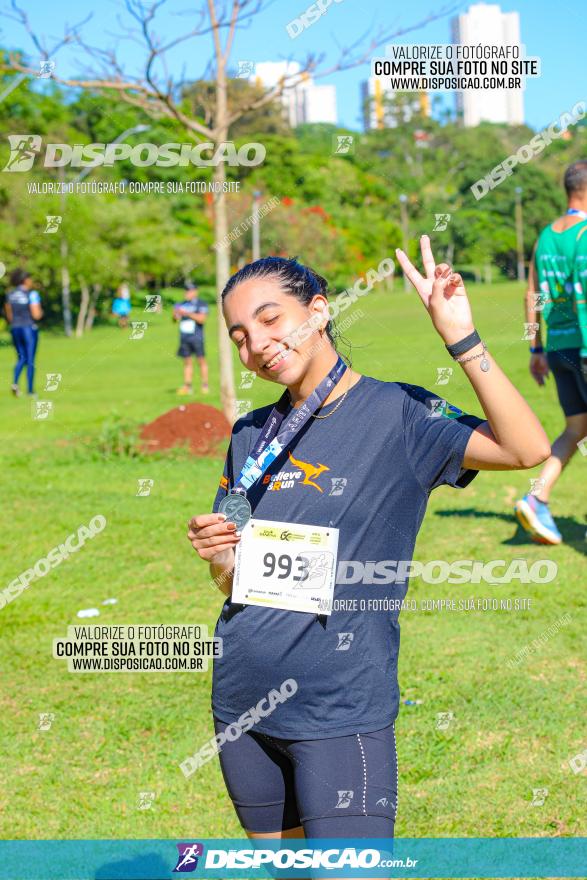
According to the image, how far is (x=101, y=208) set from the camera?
4294 cm

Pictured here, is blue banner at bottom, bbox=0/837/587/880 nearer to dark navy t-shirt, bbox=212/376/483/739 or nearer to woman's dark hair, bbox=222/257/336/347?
dark navy t-shirt, bbox=212/376/483/739

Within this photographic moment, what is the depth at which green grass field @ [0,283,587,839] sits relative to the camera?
418 cm

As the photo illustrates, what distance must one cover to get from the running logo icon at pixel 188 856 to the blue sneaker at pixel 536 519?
13.8ft

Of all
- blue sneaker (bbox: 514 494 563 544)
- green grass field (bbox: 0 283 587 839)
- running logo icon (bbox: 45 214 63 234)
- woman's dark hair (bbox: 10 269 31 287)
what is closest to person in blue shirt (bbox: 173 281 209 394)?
woman's dark hair (bbox: 10 269 31 287)

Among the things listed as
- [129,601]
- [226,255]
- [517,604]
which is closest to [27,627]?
[129,601]

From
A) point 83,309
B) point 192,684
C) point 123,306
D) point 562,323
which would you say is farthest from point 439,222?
point 83,309

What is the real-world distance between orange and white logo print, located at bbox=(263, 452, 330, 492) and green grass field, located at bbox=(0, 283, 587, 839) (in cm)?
74

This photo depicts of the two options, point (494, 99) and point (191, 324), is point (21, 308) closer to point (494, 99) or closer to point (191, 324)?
point (191, 324)

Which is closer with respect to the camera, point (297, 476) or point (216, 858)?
point (297, 476)

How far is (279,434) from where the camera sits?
2.50m

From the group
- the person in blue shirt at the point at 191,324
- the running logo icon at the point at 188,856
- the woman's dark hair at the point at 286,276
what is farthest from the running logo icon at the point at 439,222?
the person in blue shirt at the point at 191,324

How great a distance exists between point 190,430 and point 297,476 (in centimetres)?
976

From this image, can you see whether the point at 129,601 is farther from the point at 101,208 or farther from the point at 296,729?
the point at 101,208

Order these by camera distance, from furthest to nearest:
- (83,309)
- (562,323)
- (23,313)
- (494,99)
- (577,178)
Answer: (494,99) < (83,309) < (23,313) < (562,323) < (577,178)
